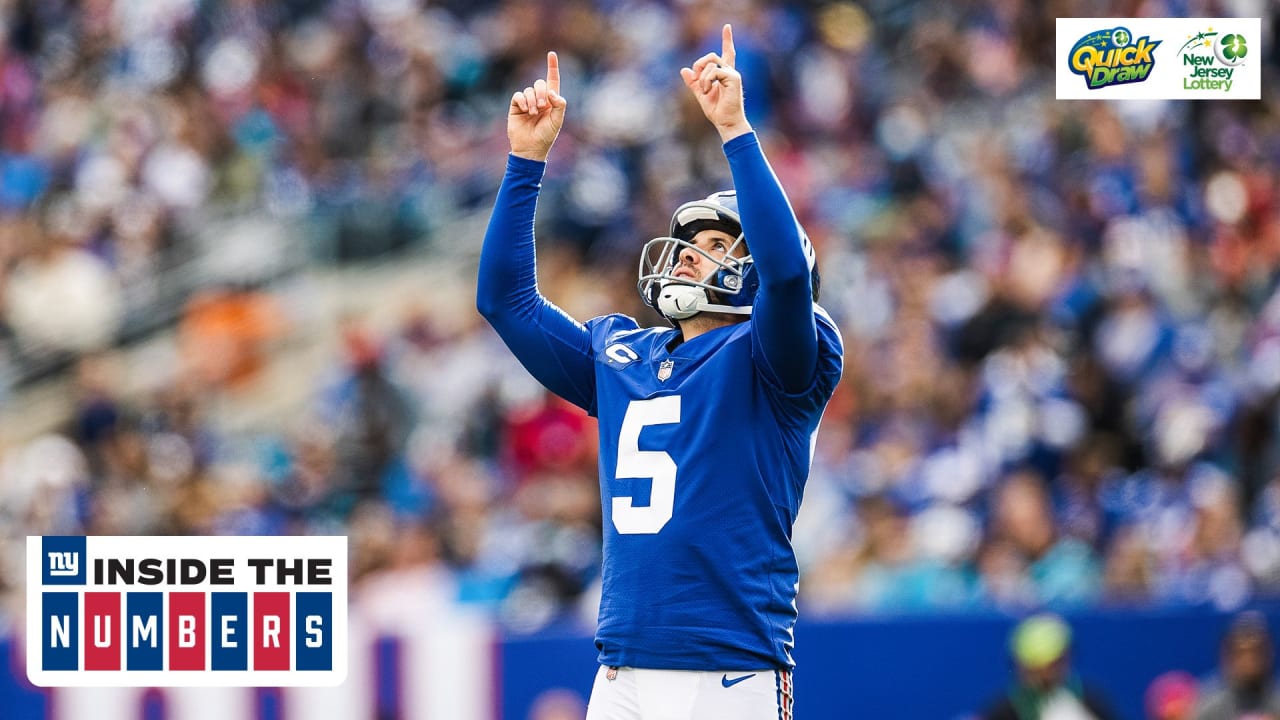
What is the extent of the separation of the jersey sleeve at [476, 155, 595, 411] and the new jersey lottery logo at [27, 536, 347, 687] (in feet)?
5.68

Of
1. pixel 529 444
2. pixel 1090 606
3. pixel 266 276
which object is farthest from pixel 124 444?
pixel 1090 606

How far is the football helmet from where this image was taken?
476 cm

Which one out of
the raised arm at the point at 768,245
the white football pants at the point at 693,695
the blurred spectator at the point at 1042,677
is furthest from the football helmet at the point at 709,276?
the blurred spectator at the point at 1042,677

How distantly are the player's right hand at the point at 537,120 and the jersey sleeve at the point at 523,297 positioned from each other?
37 mm

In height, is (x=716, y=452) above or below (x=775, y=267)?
below

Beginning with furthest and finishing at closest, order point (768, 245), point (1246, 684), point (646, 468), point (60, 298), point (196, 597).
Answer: point (60, 298), point (1246, 684), point (196, 597), point (646, 468), point (768, 245)

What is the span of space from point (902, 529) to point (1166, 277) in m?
2.30

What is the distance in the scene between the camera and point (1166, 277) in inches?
422

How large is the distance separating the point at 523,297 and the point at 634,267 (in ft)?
21.1

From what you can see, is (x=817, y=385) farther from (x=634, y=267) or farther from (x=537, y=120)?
(x=634, y=267)

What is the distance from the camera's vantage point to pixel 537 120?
16.5 ft

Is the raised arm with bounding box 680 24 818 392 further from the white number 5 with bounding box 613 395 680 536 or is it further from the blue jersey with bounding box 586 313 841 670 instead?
the white number 5 with bounding box 613 395 680 536

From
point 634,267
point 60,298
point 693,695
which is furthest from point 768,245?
point 60,298

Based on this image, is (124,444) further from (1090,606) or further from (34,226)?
(1090,606)
